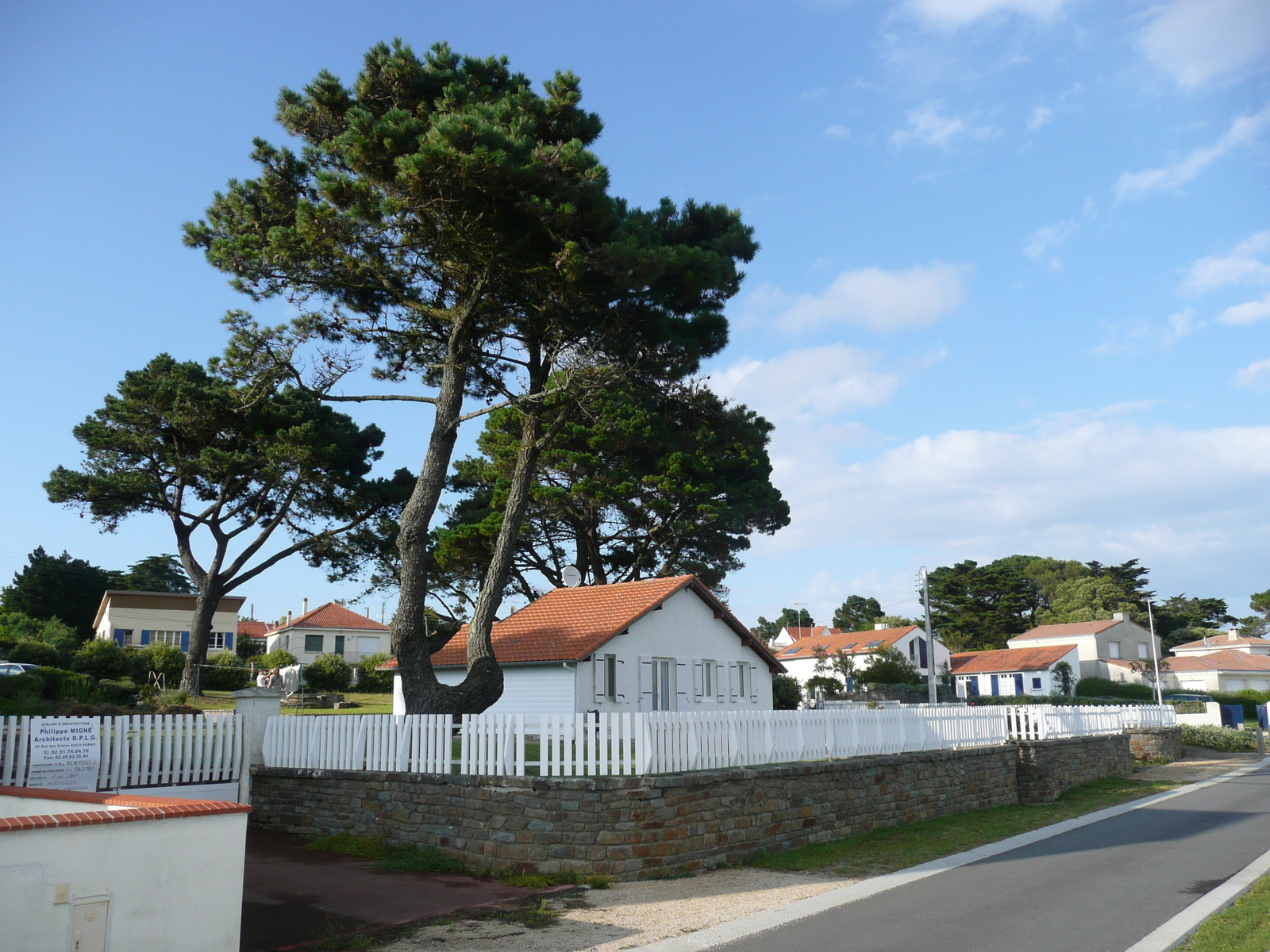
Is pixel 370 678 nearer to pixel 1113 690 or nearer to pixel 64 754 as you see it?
pixel 64 754

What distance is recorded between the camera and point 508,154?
44.4 ft

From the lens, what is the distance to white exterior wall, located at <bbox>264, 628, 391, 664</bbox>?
62397 mm

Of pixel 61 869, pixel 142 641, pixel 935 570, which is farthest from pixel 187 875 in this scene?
pixel 935 570

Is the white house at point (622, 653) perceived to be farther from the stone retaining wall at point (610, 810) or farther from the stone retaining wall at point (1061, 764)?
the stone retaining wall at point (610, 810)

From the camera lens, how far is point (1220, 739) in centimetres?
3372

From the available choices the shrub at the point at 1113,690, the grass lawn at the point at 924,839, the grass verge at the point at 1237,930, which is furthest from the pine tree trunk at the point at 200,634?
the shrub at the point at 1113,690

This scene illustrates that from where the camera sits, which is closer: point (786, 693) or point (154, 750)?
point (154, 750)

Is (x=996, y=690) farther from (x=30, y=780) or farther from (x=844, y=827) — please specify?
(x=30, y=780)

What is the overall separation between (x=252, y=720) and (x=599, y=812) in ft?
23.2

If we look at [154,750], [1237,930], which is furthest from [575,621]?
[1237,930]

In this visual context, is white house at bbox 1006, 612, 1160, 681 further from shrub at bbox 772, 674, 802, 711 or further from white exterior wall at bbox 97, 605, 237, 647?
white exterior wall at bbox 97, 605, 237, 647

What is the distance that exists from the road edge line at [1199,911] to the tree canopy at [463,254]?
1045 cm

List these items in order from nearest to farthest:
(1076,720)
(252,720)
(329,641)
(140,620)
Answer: (252,720) → (1076,720) → (140,620) → (329,641)

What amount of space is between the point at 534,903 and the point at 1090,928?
5054 mm
